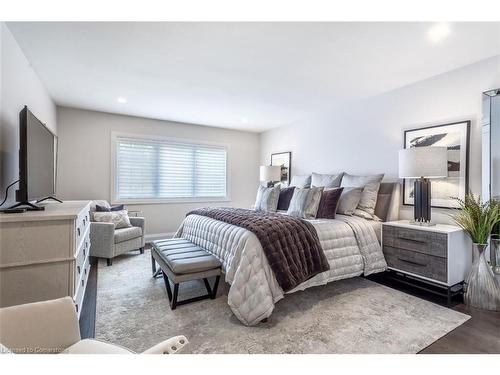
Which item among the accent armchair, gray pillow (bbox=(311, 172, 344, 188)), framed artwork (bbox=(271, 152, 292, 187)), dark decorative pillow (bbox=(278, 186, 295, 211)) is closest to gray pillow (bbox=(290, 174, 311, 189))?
gray pillow (bbox=(311, 172, 344, 188))

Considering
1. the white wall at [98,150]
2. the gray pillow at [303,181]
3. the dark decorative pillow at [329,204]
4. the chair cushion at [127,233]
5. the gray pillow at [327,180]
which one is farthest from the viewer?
the gray pillow at [303,181]

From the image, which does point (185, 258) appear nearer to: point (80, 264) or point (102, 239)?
point (80, 264)

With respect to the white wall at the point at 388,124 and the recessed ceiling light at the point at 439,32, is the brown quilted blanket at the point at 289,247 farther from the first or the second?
the recessed ceiling light at the point at 439,32

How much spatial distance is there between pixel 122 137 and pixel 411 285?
490 centimetres

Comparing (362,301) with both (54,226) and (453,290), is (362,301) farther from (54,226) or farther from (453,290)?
(54,226)

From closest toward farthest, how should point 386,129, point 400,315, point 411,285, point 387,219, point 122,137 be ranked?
point 400,315 → point 411,285 → point 387,219 → point 386,129 → point 122,137

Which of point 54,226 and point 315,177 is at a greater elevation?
point 315,177

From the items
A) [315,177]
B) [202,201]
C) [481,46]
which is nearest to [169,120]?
[202,201]

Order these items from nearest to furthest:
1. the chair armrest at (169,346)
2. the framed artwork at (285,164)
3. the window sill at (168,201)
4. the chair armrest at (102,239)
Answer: the chair armrest at (169,346)
the chair armrest at (102,239)
the window sill at (168,201)
the framed artwork at (285,164)

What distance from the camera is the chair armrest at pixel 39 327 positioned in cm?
103

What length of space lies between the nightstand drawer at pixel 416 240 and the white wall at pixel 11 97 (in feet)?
12.0

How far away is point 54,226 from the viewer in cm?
165

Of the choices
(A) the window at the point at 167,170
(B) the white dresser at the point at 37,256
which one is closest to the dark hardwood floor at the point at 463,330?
(B) the white dresser at the point at 37,256

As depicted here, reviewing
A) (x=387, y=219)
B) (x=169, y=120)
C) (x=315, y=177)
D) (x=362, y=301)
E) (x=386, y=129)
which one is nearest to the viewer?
(x=362, y=301)
